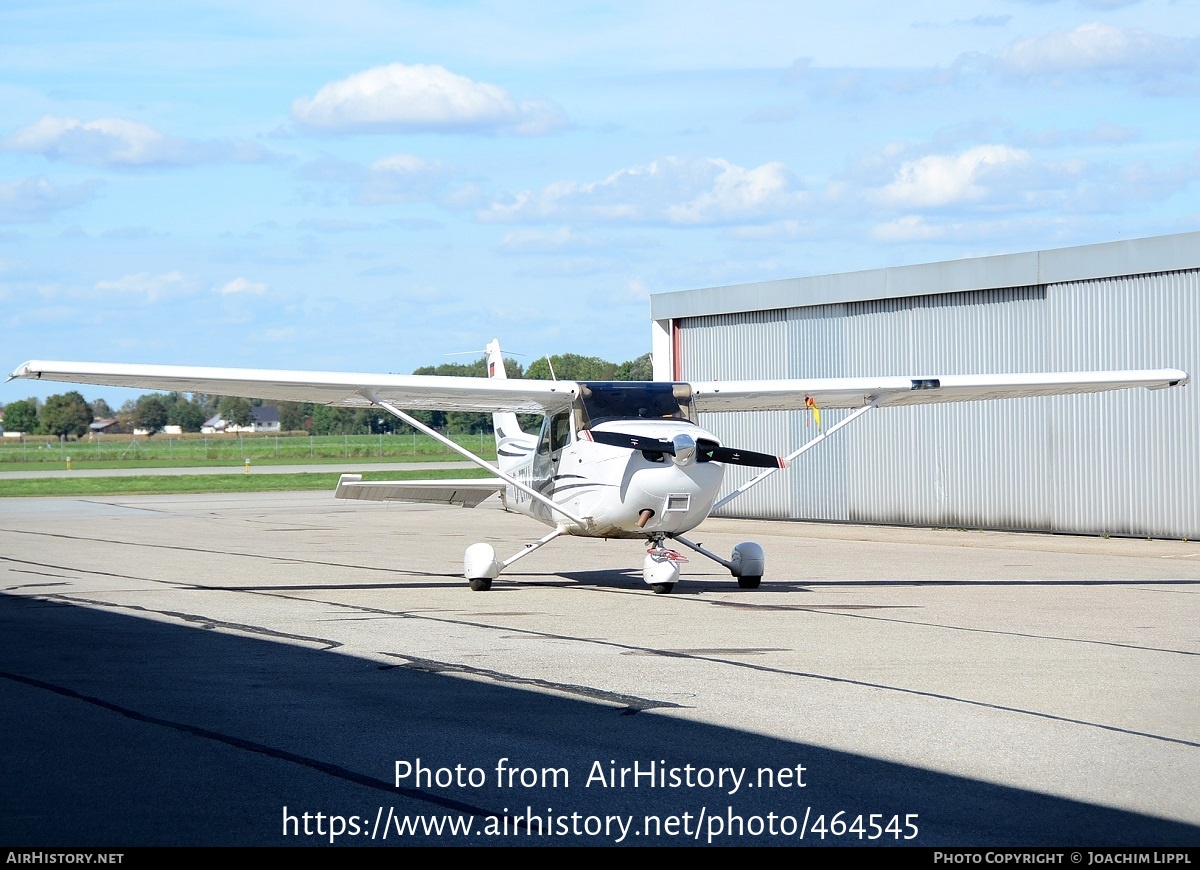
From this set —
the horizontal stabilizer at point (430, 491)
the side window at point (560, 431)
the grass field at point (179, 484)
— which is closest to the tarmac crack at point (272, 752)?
the side window at point (560, 431)

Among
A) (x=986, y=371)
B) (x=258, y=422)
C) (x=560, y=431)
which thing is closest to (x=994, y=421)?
(x=986, y=371)

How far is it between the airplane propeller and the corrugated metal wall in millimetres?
10890

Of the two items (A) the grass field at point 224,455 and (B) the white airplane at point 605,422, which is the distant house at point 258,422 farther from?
(B) the white airplane at point 605,422

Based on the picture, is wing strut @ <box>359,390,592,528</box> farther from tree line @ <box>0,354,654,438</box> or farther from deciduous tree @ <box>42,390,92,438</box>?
deciduous tree @ <box>42,390,92,438</box>

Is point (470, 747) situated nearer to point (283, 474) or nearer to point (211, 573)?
point (211, 573)

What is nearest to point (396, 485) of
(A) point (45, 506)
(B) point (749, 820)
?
(B) point (749, 820)

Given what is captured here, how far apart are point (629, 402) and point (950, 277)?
12884 mm

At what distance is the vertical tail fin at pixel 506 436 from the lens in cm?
1792

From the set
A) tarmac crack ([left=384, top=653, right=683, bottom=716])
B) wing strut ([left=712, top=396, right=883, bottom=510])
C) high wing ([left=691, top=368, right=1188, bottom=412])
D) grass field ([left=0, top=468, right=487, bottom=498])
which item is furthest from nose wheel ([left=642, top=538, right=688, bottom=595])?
grass field ([left=0, top=468, right=487, bottom=498])

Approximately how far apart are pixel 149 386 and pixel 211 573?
11.2ft

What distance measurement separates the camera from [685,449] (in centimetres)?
1344

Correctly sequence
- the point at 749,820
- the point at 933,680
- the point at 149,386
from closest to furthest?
the point at 749,820, the point at 933,680, the point at 149,386

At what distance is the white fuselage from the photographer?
45.2 feet

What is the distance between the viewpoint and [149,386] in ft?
48.3
